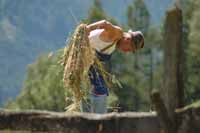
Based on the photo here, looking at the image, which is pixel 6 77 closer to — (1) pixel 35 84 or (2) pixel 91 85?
(1) pixel 35 84

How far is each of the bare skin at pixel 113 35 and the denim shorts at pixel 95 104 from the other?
43 centimetres

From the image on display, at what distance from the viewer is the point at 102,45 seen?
221 inches

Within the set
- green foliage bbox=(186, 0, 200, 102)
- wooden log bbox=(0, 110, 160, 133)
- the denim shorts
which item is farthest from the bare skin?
green foliage bbox=(186, 0, 200, 102)

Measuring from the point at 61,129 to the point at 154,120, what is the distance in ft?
1.65

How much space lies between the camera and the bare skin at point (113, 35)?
559 centimetres

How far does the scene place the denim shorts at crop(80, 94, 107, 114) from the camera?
5453mm

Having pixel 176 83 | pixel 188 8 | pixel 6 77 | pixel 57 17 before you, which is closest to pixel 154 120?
pixel 176 83

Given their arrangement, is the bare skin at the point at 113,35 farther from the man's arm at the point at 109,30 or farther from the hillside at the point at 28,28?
the hillside at the point at 28,28

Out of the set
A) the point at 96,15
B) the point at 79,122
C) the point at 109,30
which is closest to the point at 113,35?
the point at 109,30

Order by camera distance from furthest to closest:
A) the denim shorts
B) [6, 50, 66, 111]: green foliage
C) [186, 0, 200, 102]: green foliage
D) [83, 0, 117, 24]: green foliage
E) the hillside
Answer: the hillside
[83, 0, 117, 24]: green foliage
[6, 50, 66, 111]: green foliage
[186, 0, 200, 102]: green foliage
the denim shorts

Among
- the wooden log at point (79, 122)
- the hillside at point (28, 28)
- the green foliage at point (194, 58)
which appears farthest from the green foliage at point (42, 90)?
the hillside at point (28, 28)

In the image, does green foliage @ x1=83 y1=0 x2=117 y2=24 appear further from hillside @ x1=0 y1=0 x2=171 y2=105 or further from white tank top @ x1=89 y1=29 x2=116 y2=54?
hillside @ x1=0 y1=0 x2=171 y2=105

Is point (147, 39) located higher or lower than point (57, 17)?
lower

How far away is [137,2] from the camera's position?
133ft
